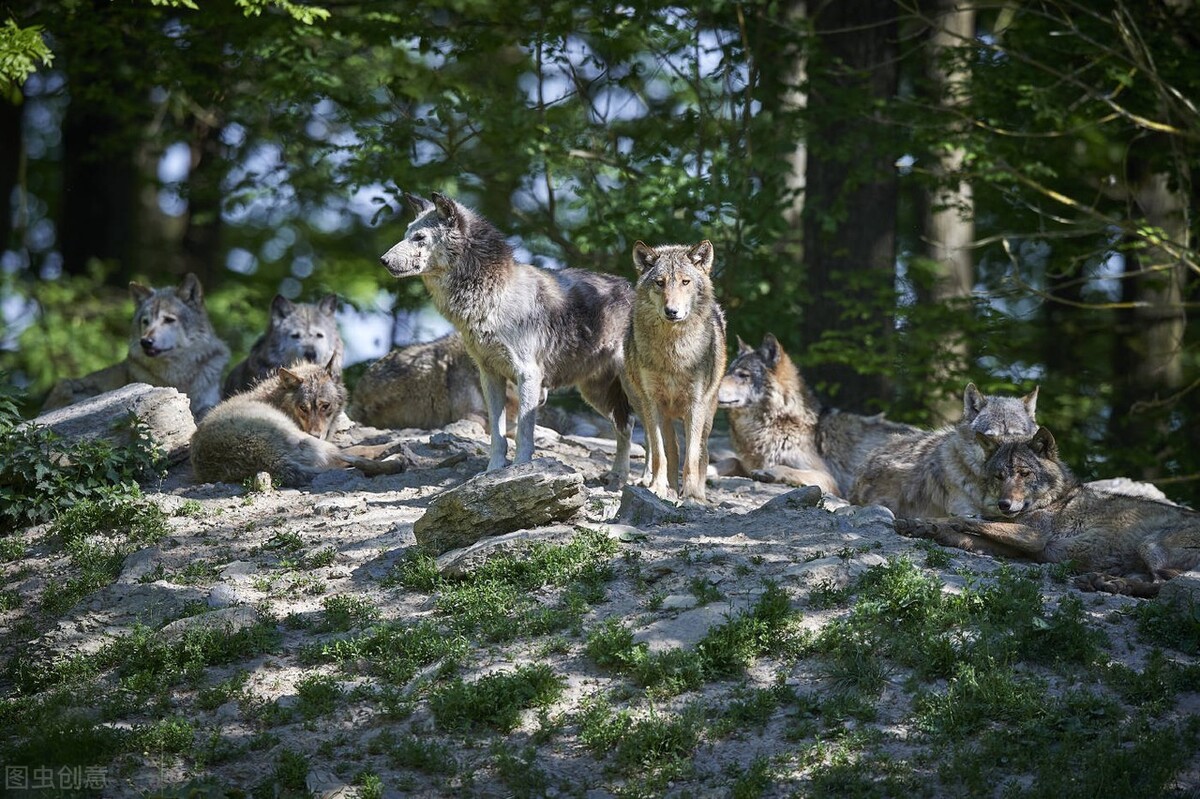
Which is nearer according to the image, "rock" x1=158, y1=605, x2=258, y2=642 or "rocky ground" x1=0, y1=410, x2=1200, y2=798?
"rocky ground" x1=0, y1=410, x2=1200, y2=798

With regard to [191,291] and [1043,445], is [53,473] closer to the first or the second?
[191,291]

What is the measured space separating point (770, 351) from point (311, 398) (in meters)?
4.96

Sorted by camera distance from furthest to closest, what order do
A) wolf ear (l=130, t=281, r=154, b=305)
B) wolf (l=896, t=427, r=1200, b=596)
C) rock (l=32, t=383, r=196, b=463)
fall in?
wolf ear (l=130, t=281, r=154, b=305) → rock (l=32, t=383, r=196, b=463) → wolf (l=896, t=427, r=1200, b=596)

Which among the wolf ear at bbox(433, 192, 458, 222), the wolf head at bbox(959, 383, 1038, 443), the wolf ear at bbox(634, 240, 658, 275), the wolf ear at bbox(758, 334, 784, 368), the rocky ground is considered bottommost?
the rocky ground

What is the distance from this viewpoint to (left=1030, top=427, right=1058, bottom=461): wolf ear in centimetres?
934

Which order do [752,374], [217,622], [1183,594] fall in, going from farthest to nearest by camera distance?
1. [752,374]
2. [217,622]
3. [1183,594]

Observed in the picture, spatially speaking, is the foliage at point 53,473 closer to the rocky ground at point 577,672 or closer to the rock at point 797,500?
the rocky ground at point 577,672

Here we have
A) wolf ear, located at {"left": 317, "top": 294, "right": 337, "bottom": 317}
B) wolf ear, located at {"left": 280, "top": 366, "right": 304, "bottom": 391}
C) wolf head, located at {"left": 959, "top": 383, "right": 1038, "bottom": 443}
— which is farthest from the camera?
wolf ear, located at {"left": 317, "top": 294, "right": 337, "bottom": 317}

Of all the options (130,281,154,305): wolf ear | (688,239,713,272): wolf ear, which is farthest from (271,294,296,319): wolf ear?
(688,239,713,272): wolf ear

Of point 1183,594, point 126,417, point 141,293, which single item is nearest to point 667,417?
point 1183,594

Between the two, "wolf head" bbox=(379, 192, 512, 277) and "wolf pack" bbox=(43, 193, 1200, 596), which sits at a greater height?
"wolf head" bbox=(379, 192, 512, 277)

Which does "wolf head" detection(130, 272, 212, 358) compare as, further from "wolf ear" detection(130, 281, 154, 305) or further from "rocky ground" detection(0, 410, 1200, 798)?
"rocky ground" detection(0, 410, 1200, 798)

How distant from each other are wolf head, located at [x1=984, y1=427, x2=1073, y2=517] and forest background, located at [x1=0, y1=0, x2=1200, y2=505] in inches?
147

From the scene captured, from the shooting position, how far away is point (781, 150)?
14.8m
